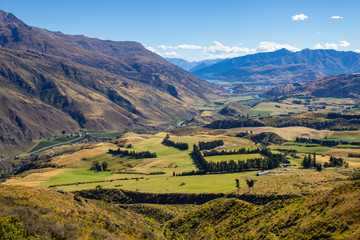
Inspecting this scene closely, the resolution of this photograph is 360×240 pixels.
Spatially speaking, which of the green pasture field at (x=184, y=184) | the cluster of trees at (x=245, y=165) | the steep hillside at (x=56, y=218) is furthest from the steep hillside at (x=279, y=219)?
the cluster of trees at (x=245, y=165)

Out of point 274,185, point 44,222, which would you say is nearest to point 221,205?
point 274,185

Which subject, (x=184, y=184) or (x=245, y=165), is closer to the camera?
(x=184, y=184)

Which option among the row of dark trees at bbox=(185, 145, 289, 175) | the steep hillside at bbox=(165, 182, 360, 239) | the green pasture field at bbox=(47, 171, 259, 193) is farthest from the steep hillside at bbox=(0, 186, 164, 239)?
the row of dark trees at bbox=(185, 145, 289, 175)

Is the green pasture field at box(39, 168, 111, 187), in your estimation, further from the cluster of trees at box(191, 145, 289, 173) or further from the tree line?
the cluster of trees at box(191, 145, 289, 173)

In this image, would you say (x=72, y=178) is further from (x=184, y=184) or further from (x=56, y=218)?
(x=56, y=218)

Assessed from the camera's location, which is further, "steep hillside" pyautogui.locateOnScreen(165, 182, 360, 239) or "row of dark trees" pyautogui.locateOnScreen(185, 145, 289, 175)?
"row of dark trees" pyautogui.locateOnScreen(185, 145, 289, 175)

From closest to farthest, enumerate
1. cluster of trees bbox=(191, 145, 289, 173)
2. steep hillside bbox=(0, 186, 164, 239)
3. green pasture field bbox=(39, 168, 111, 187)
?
steep hillside bbox=(0, 186, 164, 239), cluster of trees bbox=(191, 145, 289, 173), green pasture field bbox=(39, 168, 111, 187)

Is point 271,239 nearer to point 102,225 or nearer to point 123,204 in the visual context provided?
point 102,225

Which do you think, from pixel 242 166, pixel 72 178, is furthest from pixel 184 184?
pixel 72 178

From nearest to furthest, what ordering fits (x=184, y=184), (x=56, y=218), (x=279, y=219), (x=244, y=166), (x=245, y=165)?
(x=56, y=218), (x=279, y=219), (x=184, y=184), (x=245, y=165), (x=244, y=166)
